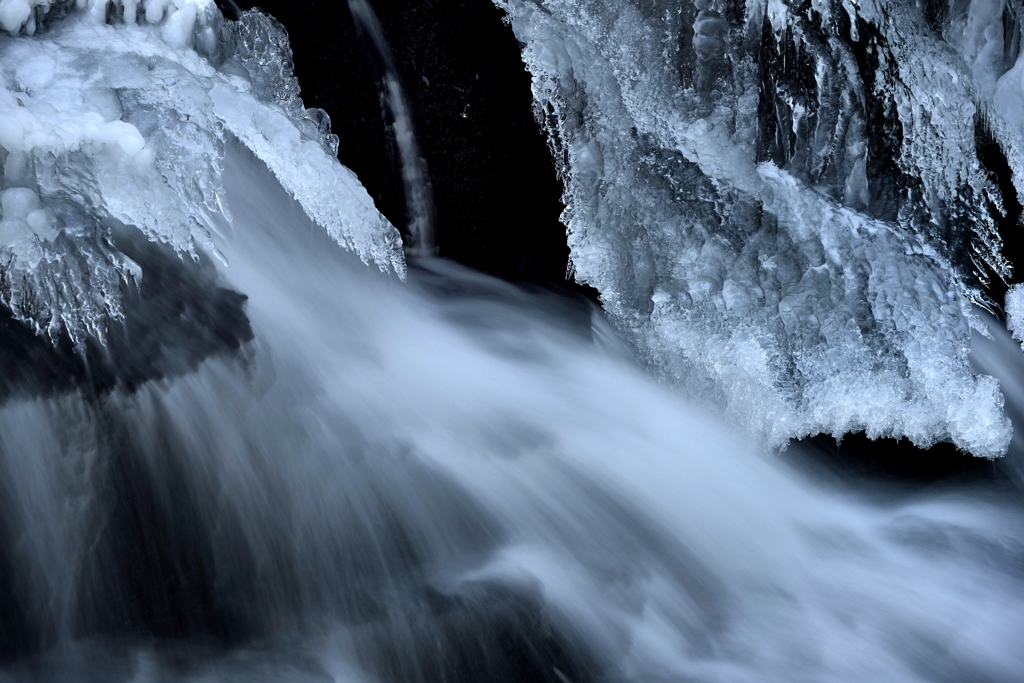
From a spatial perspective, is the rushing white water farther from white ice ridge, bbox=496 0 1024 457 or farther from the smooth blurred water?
white ice ridge, bbox=496 0 1024 457

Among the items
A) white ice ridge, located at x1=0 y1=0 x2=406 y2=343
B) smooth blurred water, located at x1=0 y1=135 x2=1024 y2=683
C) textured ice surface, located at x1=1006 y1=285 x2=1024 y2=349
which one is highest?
textured ice surface, located at x1=1006 y1=285 x2=1024 y2=349

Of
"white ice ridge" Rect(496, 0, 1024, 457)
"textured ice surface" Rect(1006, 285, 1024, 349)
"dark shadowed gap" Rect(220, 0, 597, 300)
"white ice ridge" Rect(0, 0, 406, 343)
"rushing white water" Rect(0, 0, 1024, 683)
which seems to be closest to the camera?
"white ice ridge" Rect(0, 0, 406, 343)

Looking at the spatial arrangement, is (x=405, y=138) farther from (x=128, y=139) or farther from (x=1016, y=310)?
(x=1016, y=310)

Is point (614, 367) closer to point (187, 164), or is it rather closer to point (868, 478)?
point (868, 478)

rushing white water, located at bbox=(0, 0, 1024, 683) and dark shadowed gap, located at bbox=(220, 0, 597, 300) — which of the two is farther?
dark shadowed gap, located at bbox=(220, 0, 597, 300)

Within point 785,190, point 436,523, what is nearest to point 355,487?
point 436,523

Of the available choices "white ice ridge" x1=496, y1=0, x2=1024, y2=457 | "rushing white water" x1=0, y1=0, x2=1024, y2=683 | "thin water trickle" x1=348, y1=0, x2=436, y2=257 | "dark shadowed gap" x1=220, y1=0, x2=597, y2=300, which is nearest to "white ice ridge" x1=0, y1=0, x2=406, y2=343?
"rushing white water" x1=0, y1=0, x2=1024, y2=683

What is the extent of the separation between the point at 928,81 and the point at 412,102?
1.28 m

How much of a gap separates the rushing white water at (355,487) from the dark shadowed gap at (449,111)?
0.11m

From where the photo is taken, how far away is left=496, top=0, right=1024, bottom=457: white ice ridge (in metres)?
2.23

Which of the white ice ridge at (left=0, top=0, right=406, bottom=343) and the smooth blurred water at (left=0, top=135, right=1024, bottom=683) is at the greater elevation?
the white ice ridge at (left=0, top=0, right=406, bottom=343)

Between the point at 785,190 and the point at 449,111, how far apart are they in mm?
856

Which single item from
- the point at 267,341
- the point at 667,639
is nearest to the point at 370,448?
the point at 267,341

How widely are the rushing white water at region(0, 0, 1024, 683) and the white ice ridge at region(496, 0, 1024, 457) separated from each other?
203mm
